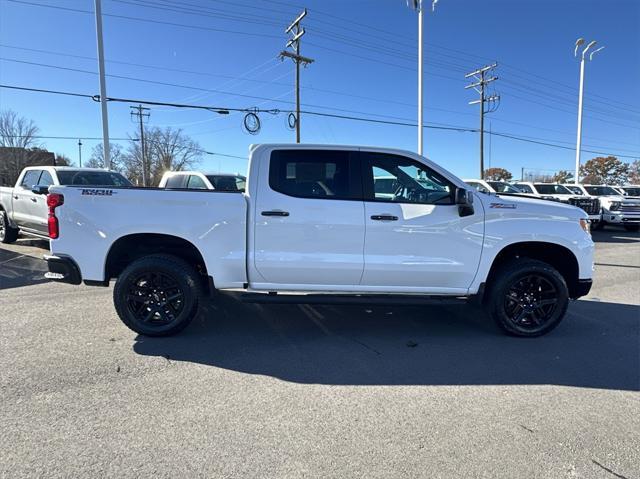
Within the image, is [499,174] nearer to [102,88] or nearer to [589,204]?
[589,204]

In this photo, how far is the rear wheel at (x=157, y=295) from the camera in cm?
440

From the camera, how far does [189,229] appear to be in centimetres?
433

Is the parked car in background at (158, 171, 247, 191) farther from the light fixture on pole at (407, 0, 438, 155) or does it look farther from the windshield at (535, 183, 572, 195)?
the windshield at (535, 183, 572, 195)

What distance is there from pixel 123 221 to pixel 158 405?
1969mm

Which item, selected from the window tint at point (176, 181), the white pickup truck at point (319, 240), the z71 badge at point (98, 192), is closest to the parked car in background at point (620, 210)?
the white pickup truck at point (319, 240)

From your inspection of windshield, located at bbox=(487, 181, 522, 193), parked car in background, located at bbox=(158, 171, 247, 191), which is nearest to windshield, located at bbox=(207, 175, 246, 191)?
parked car in background, located at bbox=(158, 171, 247, 191)

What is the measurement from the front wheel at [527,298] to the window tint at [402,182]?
3.53 feet

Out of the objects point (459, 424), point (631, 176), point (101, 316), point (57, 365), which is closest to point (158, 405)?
point (57, 365)

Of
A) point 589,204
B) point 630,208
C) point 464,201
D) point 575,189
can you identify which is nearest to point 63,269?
point 464,201

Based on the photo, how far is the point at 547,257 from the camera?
198 inches

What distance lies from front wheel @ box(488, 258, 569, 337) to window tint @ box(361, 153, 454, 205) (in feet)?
3.53

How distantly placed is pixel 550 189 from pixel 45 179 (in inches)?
749

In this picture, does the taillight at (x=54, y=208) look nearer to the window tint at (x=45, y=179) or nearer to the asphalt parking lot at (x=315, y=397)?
the asphalt parking lot at (x=315, y=397)

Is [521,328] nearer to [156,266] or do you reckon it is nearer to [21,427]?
[156,266]
